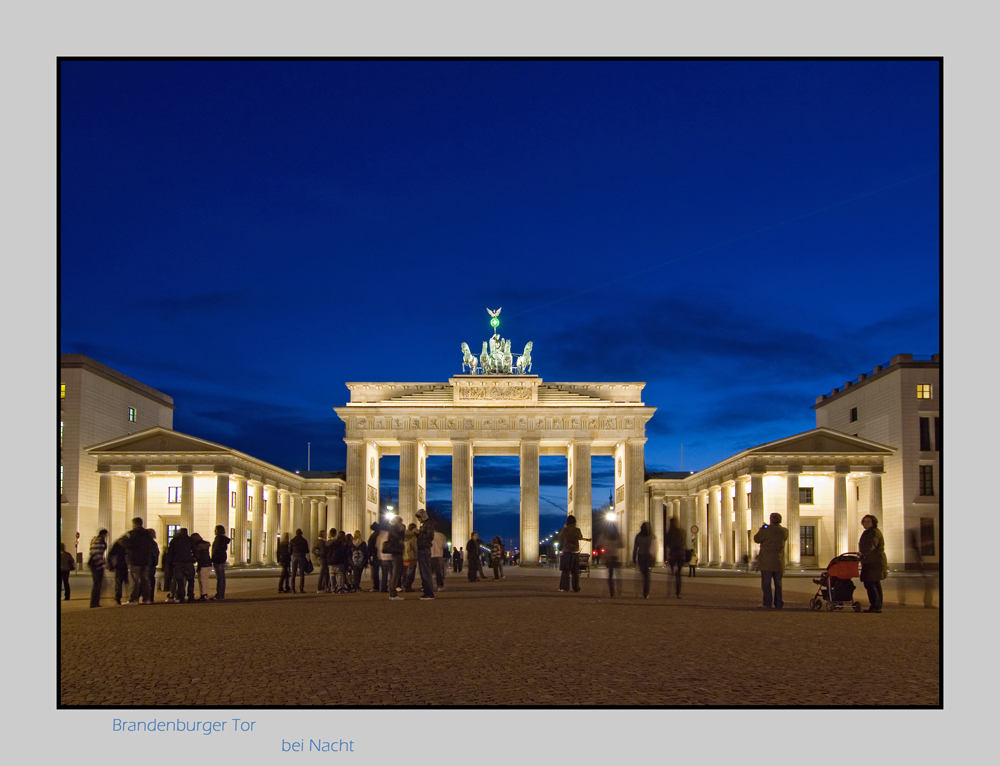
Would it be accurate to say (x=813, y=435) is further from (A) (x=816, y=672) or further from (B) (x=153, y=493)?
(A) (x=816, y=672)

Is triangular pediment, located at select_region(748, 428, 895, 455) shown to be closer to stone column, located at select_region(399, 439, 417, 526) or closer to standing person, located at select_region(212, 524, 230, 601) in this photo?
stone column, located at select_region(399, 439, 417, 526)

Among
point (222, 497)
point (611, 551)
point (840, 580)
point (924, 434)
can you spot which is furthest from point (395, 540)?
point (924, 434)

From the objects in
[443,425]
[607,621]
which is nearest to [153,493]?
[443,425]

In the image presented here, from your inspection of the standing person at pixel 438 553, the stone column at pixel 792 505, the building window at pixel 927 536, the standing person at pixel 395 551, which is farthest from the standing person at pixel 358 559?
the building window at pixel 927 536

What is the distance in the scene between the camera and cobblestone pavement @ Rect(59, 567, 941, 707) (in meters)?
9.90

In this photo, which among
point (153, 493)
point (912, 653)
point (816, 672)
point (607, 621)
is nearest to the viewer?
point (816, 672)

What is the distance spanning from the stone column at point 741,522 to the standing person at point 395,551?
46.9 meters

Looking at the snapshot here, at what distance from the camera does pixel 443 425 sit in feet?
277

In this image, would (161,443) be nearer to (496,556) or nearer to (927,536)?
(496,556)

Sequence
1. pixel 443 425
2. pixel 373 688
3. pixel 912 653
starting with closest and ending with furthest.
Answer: pixel 373 688, pixel 912 653, pixel 443 425

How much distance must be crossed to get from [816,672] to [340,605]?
551 inches

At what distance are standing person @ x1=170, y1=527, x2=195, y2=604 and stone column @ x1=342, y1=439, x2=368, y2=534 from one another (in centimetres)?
5841

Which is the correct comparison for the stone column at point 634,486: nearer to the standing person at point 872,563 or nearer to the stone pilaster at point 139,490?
the stone pilaster at point 139,490

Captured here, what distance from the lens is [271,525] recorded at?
82500 mm
